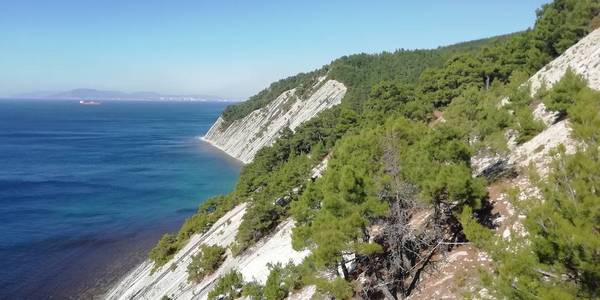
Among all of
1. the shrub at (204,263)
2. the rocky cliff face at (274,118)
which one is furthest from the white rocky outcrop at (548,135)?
the rocky cliff face at (274,118)

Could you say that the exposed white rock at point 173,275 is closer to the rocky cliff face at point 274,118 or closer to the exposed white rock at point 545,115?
the exposed white rock at point 545,115

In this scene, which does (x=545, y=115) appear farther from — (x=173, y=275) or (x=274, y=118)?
(x=274, y=118)

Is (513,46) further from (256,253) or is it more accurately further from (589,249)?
(589,249)

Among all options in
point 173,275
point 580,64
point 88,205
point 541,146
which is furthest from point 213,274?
point 88,205

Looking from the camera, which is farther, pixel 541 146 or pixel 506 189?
pixel 541 146

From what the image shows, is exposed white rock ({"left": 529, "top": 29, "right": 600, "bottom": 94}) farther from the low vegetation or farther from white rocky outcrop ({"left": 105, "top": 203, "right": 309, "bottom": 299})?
white rocky outcrop ({"left": 105, "top": 203, "right": 309, "bottom": 299})

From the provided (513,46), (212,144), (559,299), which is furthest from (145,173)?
(559,299)

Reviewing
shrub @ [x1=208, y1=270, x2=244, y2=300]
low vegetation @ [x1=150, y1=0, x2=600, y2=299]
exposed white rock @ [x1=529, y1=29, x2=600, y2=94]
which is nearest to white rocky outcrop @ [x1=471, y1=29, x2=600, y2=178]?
exposed white rock @ [x1=529, y1=29, x2=600, y2=94]
